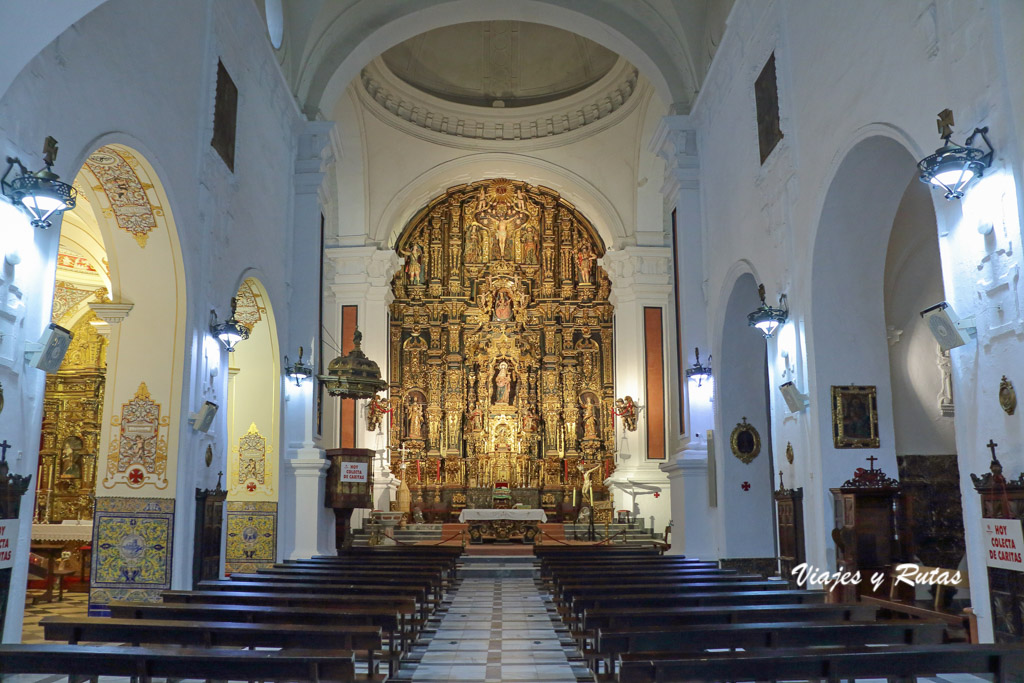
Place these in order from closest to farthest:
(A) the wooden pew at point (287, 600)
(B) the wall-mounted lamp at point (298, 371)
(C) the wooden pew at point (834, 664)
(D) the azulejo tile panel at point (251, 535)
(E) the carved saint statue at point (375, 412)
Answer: (C) the wooden pew at point (834, 664) < (A) the wooden pew at point (287, 600) < (D) the azulejo tile panel at point (251, 535) < (B) the wall-mounted lamp at point (298, 371) < (E) the carved saint statue at point (375, 412)

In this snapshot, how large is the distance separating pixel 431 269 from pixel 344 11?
9495mm

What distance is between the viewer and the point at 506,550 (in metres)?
16.3

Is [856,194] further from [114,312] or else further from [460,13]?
[460,13]

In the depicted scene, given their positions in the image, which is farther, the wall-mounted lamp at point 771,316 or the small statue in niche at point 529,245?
the small statue in niche at point 529,245

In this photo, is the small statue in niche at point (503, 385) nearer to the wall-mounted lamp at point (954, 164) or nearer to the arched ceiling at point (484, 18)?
the arched ceiling at point (484, 18)

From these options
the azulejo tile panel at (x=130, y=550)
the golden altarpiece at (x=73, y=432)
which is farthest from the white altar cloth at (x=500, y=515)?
the azulejo tile panel at (x=130, y=550)

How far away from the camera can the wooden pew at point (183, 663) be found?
Answer: 3680 millimetres

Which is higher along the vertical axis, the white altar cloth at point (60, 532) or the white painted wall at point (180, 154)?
the white painted wall at point (180, 154)

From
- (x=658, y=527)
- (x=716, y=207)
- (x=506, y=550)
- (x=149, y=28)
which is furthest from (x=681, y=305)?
(x=149, y=28)

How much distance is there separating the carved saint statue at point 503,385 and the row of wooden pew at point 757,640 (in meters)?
13.9

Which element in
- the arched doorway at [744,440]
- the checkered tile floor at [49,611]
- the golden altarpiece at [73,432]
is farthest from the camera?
the golden altarpiece at [73,432]

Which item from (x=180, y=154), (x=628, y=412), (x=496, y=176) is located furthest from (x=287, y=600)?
(x=496, y=176)

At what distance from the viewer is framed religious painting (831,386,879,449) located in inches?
326

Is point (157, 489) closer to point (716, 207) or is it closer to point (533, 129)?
point (716, 207)
